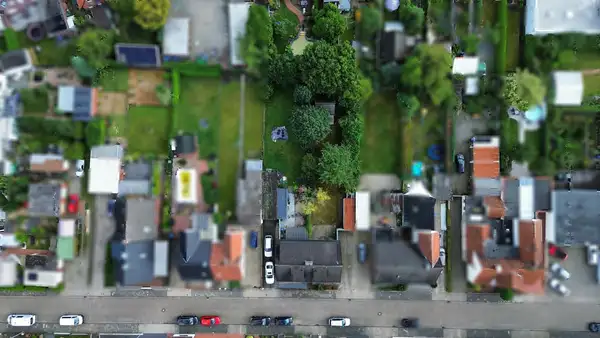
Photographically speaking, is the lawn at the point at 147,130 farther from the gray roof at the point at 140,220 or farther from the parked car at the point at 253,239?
the parked car at the point at 253,239

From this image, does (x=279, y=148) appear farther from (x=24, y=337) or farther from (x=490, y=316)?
(x=24, y=337)

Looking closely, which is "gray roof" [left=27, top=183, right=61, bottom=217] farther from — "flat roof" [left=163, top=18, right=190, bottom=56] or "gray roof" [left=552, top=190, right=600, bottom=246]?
"gray roof" [left=552, top=190, right=600, bottom=246]

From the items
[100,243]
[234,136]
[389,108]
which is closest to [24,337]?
[100,243]

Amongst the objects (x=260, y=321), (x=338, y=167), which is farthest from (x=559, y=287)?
(x=260, y=321)

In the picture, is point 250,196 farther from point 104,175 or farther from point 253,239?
point 104,175

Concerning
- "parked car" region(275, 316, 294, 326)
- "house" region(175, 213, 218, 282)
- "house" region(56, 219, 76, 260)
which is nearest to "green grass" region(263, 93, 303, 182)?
"house" region(175, 213, 218, 282)

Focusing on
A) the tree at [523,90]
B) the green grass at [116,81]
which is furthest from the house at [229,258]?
the tree at [523,90]
